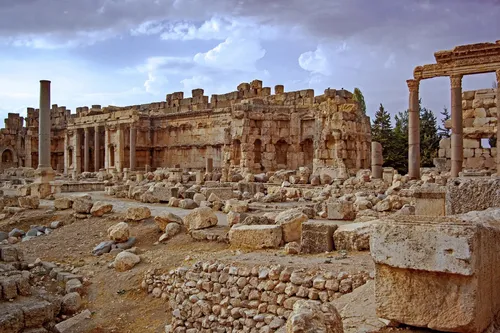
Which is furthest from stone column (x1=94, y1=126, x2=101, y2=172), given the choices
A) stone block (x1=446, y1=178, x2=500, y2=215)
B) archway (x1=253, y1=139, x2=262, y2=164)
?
stone block (x1=446, y1=178, x2=500, y2=215)

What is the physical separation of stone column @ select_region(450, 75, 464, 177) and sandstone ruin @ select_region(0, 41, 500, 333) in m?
0.05

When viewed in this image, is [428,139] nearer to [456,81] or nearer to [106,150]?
[456,81]

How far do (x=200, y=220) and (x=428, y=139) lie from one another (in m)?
31.3

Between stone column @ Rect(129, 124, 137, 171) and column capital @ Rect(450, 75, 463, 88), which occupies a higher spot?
column capital @ Rect(450, 75, 463, 88)

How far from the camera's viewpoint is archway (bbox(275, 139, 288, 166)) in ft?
89.9

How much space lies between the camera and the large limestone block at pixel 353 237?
7277mm

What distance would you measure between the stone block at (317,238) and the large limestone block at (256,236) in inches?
26.5

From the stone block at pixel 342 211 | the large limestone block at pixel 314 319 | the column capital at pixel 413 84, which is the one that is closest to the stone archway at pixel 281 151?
the column capital at pixel 413 84

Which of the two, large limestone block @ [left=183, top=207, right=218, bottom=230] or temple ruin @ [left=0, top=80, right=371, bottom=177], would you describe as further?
temple ruin @ [left=0, top=80, right=371, bottom=177]

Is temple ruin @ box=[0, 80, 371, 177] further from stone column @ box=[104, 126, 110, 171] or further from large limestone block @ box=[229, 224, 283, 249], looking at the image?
large limestone block @ box=[229, 224, 283, 249]

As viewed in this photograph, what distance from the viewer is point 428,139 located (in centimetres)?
3719

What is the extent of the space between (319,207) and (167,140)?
92.1 ft

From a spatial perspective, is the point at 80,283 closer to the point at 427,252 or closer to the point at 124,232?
the point at 124,232

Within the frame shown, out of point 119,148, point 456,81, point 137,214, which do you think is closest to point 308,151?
point 456,81
